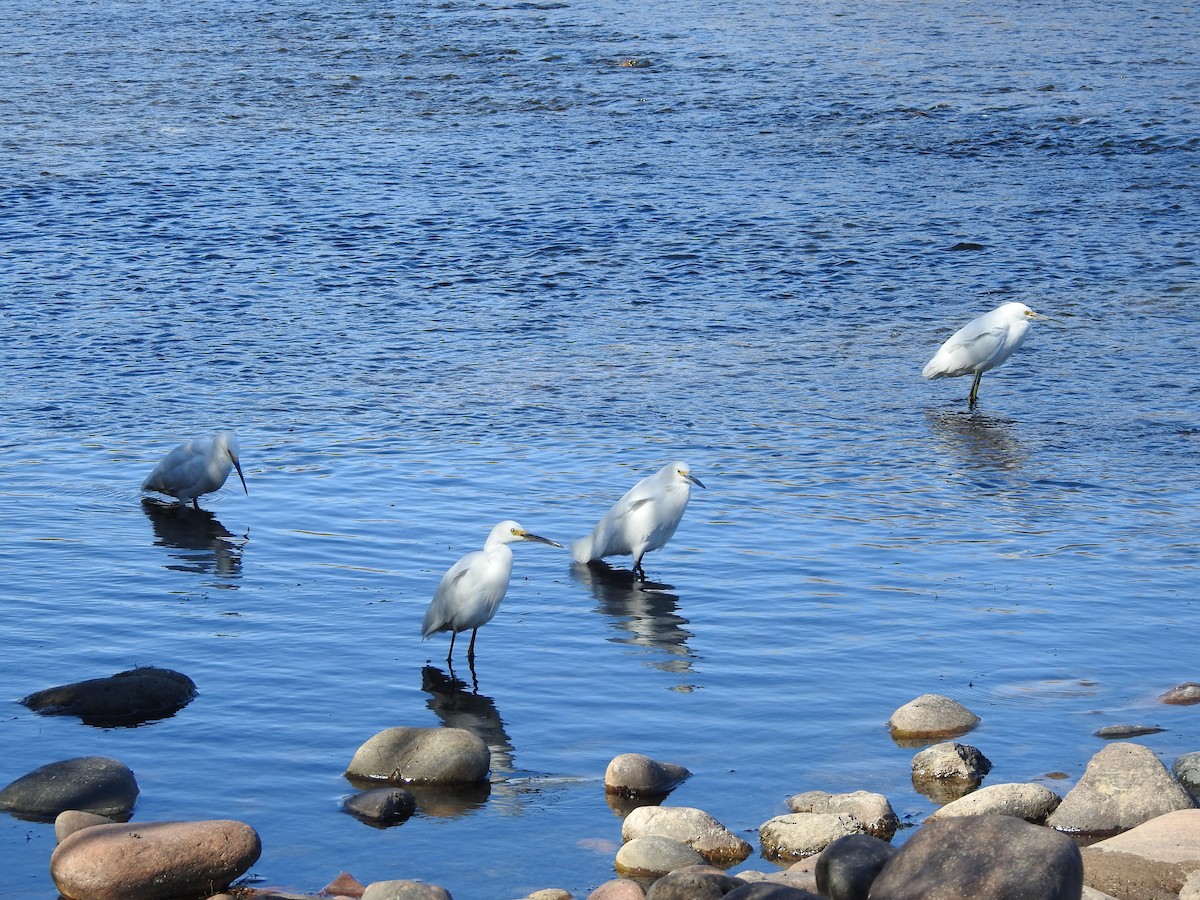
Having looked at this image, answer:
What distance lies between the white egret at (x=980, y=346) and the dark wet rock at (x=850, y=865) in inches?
368

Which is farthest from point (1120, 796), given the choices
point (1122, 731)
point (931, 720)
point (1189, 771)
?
point (931, 720)

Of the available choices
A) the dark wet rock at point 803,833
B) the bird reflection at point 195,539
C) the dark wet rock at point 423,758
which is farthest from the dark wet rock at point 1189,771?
the bird reflection at point 195,539

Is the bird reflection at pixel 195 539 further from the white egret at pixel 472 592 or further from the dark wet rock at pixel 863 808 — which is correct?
the dark wet rock at pixel 863 808

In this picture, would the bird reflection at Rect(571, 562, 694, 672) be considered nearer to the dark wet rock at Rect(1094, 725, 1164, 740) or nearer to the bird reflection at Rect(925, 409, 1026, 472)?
the dark wet rock at Rect(1094, 725, 1164, 740)

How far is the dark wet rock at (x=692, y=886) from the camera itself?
6602 millimetres

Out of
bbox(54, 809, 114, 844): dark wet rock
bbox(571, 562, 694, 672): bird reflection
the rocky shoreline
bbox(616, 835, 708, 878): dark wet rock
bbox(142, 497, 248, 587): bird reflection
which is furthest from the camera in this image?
bbox(142, 497, 248, 587): bird reflection

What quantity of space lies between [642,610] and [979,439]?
15.8 ft

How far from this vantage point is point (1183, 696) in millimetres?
9000

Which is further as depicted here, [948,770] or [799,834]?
Answer: [948,770]

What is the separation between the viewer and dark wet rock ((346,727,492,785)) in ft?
26.6

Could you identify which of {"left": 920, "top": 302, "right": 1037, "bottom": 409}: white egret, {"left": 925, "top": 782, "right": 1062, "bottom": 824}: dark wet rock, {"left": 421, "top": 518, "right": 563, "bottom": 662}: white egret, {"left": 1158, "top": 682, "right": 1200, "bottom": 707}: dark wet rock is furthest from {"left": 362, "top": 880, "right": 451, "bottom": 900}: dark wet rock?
{"left": 920, "top": 302, "right": 1037, "bottom": 409}: white egret

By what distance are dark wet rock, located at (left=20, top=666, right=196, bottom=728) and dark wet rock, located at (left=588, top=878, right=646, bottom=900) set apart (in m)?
3.02

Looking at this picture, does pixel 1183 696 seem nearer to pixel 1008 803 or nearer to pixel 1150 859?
pixel 1008 803

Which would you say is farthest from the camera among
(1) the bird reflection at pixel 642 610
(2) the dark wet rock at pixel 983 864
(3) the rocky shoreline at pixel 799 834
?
(1) the bird reflection at pixel 642 610
